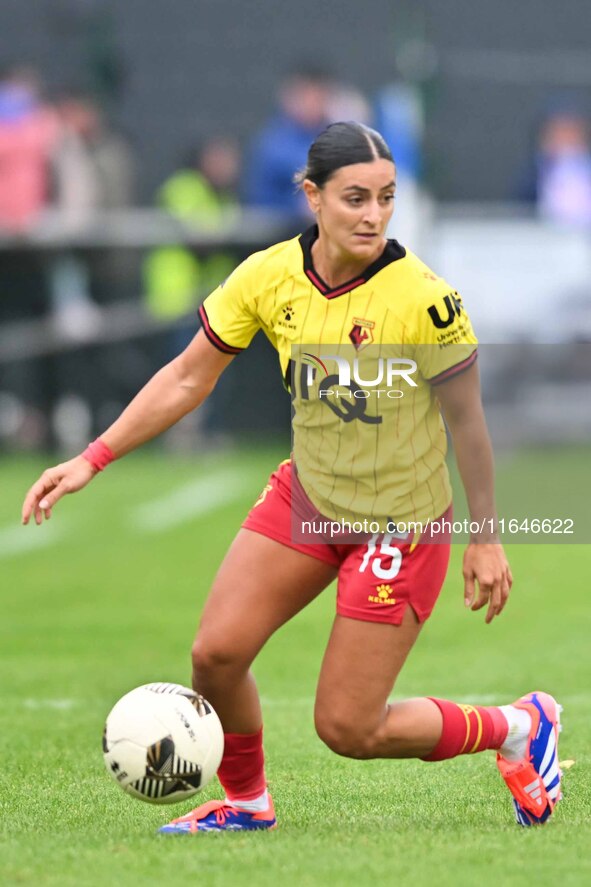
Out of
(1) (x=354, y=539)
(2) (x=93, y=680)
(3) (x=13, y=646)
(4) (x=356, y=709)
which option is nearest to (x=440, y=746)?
(4) (x=356, y=709)

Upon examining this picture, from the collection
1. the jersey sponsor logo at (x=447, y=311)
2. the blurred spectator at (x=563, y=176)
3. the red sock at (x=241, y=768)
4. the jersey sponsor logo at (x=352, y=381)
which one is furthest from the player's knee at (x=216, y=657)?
the blurred spectator at (x=563, y=176)

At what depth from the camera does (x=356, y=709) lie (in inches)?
204

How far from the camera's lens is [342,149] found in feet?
16.9

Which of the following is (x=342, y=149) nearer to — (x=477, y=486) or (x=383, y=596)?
(x=477, y=486)

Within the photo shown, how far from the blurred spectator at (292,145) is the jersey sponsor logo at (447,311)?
38.8 ft

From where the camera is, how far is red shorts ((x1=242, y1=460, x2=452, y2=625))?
521cm

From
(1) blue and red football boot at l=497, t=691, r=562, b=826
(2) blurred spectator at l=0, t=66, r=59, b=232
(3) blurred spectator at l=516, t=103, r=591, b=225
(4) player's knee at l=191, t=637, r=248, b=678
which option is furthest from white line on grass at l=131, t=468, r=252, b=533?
(4) player's knee at l=191, t=637, r=248, b=678

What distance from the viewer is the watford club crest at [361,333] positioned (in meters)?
5.19

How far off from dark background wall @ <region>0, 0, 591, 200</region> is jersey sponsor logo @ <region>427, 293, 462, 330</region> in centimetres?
1575

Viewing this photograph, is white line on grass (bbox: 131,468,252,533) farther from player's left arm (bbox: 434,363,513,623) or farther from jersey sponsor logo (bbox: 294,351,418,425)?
player's left arm (bbox: 434,363,513,623)

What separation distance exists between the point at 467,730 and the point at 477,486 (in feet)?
2.73

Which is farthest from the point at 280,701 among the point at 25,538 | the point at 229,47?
the point at 229,47

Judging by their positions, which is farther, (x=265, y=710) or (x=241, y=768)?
(x=265, y=710)

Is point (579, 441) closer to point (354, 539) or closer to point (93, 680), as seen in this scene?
point (93, 680)
